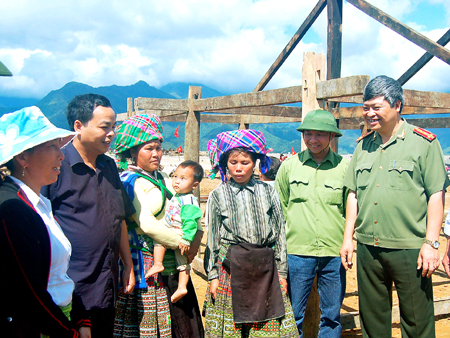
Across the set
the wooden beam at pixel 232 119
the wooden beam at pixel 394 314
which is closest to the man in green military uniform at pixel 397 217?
the wooden beam at pixel 394 314

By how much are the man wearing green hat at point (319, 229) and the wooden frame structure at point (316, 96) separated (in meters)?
0.41

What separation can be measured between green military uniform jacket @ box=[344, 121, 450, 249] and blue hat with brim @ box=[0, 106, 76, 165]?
1.94m

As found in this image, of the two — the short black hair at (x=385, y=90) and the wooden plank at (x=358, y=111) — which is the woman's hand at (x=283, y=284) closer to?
the short black hair at (x=385, y=90)

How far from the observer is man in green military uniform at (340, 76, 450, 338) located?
2.37 metres

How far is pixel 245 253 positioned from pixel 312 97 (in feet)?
5.09

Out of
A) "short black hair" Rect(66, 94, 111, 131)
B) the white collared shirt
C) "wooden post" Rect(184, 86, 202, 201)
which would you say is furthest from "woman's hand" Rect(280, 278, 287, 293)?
"wooden post" Rect(184, 86, 202, 201)

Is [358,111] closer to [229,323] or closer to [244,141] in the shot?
[244,141]

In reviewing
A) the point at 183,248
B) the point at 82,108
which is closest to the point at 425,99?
the point at 183,248

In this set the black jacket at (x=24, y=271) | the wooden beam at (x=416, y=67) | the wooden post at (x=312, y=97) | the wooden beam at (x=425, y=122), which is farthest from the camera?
the wooden beam at (x=425, y=122)

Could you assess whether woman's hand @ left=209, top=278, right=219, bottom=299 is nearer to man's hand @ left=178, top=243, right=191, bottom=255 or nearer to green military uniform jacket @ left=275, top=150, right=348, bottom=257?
man's hand @ left=178, top=243, right=191, bottom=255

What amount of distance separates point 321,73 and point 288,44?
3416 millimetres

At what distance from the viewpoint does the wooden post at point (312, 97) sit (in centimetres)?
319

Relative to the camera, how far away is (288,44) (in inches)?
251

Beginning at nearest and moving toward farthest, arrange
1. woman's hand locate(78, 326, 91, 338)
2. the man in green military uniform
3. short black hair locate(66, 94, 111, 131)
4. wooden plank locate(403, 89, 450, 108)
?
woman's hand locate(78, 326, 91, 338) → short black hair locate(66, 94, 111, 131) → the man in green military uniform → wooden plank locate(403, 89, 450, 108)
